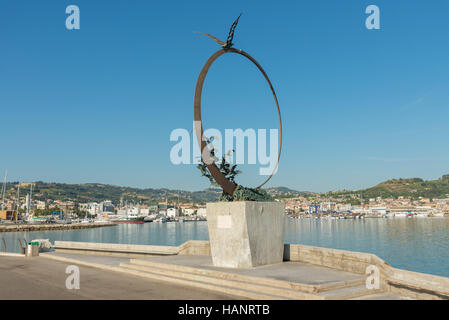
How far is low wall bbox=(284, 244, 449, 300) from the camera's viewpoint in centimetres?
891

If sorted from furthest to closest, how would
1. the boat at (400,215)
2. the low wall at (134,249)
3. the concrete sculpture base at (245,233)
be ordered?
the boat at (400,215), the low wall at (134,249), the concrete sculpture base at (245,233)

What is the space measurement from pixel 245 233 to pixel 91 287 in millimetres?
5785

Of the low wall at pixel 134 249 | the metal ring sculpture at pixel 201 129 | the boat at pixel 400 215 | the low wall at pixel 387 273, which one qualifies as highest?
the metal ring sculpture at pixel 201 129

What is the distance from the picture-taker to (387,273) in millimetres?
10336

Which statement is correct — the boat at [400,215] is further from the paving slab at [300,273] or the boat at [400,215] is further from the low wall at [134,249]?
the paving slab at [300,273]

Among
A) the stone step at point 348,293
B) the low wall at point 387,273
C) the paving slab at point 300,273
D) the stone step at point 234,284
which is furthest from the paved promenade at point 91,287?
the low wall at point 387,273

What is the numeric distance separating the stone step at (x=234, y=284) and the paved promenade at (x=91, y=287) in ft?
2.28

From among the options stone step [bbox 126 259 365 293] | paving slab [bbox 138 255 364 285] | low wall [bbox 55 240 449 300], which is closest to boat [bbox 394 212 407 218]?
low wall [bbox 55 240 449 300]

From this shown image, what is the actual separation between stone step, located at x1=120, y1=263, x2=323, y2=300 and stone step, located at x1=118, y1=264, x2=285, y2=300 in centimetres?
12

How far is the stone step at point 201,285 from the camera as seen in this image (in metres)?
10.1

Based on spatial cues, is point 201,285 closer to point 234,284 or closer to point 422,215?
point 234,284

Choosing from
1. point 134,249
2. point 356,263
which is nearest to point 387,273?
point 356,263
